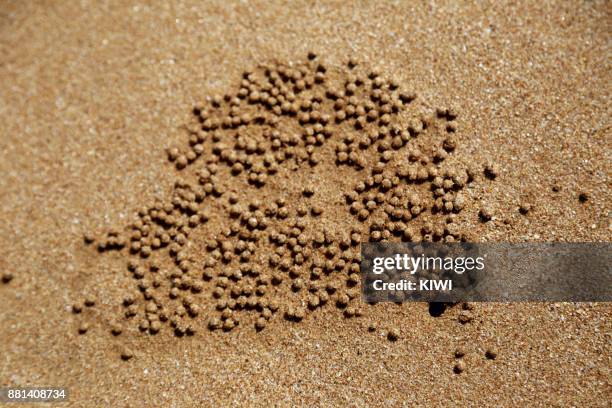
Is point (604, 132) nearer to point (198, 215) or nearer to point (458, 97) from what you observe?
point (458, 97)

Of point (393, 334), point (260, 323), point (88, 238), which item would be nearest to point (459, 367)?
point (393, 334)

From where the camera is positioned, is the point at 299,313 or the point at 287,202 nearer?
the point at 299,313

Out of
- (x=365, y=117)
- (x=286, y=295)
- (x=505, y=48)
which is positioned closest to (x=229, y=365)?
(x=286, y=295)

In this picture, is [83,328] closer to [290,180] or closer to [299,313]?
[299,313]
